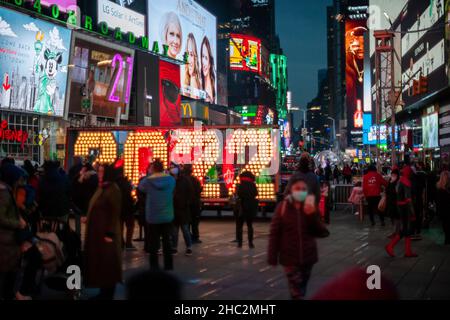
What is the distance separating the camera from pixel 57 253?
7.73 meters

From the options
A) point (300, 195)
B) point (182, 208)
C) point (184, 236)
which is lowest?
point (184, 236)

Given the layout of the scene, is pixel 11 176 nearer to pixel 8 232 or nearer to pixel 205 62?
pixel 8 232

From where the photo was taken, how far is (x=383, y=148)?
Answer: 245 ft

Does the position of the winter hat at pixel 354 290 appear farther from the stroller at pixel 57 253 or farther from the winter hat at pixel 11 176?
the winter hat at pixel 11 176

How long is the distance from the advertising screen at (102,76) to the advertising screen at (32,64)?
6.28 feet

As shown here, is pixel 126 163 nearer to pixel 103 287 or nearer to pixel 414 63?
pixel 103 287

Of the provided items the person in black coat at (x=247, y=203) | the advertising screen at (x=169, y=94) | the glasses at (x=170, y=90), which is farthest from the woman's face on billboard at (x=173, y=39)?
the person in black coat at (x=247, y=203)

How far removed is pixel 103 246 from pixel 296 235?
7.98 feet

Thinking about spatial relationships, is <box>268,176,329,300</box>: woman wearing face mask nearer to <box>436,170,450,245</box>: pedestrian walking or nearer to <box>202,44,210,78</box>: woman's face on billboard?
<box>436,170,450,245</box>: pedestrian walking

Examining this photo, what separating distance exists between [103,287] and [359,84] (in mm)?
118046

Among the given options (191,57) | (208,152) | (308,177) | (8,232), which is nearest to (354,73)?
(191,57)

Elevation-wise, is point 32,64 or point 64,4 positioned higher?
point 64,4

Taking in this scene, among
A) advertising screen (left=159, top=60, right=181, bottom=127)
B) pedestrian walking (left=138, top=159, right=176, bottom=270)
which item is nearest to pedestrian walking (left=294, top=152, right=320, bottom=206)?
pedestrian walking (left=138, top=159, right=176, bottom=270)
